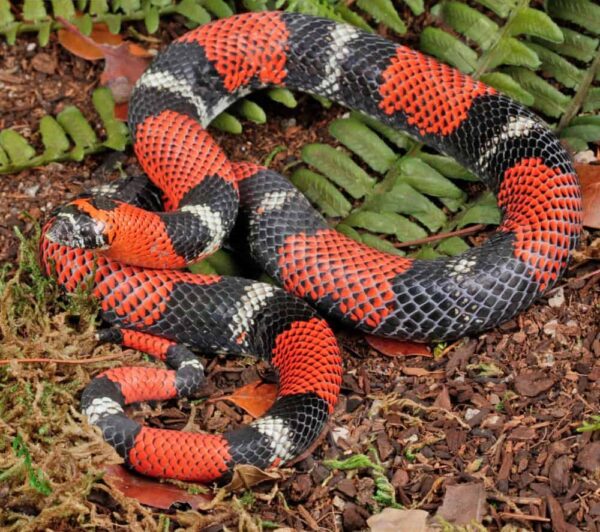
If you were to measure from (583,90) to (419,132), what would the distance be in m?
1.23

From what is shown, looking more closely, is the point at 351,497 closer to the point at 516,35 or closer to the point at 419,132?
the point at 419,132

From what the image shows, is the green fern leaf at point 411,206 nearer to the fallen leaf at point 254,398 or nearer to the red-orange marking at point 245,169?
the red-orange marking at point 245,169

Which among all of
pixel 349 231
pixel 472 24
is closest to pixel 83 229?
pixel 349 231

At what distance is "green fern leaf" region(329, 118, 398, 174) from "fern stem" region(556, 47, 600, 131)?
4.14ft

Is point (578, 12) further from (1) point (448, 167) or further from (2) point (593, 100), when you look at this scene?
(1) point (448, 167)

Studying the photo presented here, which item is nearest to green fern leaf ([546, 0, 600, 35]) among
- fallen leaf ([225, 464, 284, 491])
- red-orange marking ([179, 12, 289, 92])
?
red-orange marking ([179, 12, 289, 92])

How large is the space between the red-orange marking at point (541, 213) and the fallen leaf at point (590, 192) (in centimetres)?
16

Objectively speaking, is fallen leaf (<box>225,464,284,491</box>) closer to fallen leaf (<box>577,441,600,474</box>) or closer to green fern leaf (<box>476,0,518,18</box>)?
fallen leaf (<box>577,441,600,474</box>)

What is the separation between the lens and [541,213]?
5266 millimetres

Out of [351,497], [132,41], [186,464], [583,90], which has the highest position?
[583,90]

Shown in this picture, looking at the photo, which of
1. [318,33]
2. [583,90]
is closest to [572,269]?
[583,90]

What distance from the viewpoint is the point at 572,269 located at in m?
5.29

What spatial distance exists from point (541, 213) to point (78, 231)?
2.88m

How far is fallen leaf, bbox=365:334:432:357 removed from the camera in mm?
5172
